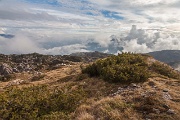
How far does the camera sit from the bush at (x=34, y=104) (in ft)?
34.3

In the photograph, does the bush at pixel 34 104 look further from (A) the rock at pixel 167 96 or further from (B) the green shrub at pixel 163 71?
(B) the green shrub at pixel 163 71

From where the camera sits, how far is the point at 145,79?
19.1 metres

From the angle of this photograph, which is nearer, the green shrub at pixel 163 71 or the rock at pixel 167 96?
the rock at pixel 167 96

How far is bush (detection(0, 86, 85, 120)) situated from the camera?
34.3 feet

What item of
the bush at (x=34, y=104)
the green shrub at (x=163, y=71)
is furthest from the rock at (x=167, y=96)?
the green shrub at (x=163, y=71)

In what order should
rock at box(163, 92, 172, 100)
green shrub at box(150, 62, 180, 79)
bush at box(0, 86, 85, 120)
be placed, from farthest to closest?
green shrub at box(150, 62, 180, 79)
rock at box(163, 92, 172, 100)
bush at box(0, 86, 85, 120)

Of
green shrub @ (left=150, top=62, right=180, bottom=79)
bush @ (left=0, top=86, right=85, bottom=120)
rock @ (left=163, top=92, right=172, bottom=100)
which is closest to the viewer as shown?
bush @ (left=0, top=86, right=85, bottom=120)

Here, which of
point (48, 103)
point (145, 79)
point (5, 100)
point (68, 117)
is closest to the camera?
point (68, 117)

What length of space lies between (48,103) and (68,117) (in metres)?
2.09

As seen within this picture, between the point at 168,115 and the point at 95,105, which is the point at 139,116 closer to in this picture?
the point at 168,115

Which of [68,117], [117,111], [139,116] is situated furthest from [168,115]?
[68,117]

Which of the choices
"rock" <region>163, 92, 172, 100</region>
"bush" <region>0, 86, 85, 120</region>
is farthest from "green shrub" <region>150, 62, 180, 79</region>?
"bush" <region>0, 86, 85, 120</region>

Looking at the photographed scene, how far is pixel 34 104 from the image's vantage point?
1173 centimetres

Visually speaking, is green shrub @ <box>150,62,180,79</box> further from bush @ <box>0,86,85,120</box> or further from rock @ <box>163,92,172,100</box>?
bush @ <box>0,86,85,120</box>
